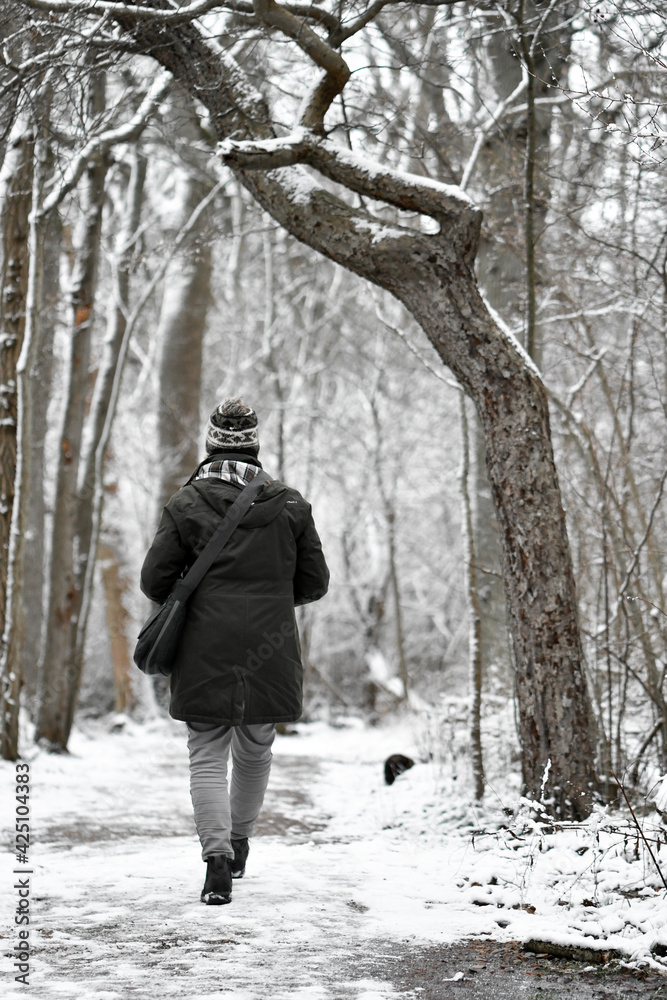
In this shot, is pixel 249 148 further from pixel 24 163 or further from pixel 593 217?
pixel 593 217

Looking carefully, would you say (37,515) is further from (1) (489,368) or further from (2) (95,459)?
(1) (489,368)

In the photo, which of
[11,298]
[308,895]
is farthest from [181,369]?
[308,895]

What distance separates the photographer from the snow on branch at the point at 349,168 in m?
4.52

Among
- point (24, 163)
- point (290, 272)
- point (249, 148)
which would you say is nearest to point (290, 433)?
point (290, 272)

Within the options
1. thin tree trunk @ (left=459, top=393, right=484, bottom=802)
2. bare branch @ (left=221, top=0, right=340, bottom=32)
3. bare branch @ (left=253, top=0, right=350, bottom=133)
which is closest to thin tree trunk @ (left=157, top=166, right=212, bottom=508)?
thin tree trunk @ (left=459, top=393, right=484, bottom=802)

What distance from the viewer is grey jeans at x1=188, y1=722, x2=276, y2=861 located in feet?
11.9

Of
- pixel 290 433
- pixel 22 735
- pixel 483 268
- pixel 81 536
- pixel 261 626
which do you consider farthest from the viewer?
pixel 290 433

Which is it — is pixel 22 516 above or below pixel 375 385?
below

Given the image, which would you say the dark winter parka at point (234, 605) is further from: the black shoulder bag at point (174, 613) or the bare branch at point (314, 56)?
the bare branch at point (314, 56)

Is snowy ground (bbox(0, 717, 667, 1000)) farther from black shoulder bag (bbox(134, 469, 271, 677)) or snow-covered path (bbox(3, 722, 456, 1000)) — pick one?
black shoulder bag (bbox(134, 469, 271, 677))

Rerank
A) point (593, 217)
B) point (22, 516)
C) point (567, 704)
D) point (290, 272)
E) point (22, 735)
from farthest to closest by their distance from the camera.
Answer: point (290, 272) < point (22, 735) < point (593, 217) < point (22, 516) < point (567, 704)

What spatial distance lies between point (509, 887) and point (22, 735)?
254 inches

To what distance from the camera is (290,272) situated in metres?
15.8

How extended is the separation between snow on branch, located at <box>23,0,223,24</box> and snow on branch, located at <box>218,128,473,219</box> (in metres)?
0.59
